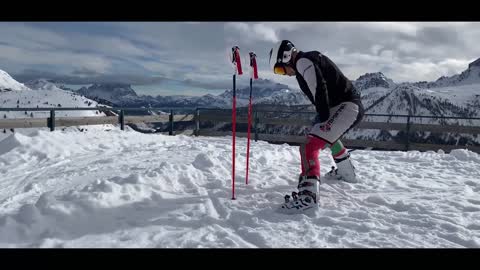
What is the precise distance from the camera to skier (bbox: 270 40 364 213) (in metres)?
3.98

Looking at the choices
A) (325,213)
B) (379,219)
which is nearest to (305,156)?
(325,213)

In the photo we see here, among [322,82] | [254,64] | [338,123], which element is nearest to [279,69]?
[254,64]

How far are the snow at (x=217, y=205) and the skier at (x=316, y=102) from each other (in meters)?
0.29

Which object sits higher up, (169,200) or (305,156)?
(305,156)

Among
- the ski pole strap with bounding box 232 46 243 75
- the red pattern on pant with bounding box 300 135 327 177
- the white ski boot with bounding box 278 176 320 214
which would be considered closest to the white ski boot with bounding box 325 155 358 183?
the red pattern on pant with bounding box 300 135 327 177

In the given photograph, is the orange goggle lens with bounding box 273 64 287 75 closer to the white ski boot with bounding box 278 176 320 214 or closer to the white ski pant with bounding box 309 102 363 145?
the white ski pant with bounding box 309 102 363 145

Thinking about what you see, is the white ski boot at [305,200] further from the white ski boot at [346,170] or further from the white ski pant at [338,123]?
the white ski boot at [346,170]

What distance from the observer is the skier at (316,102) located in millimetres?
3980

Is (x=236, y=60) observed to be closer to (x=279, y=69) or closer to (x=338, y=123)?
(x=279, y=69)
